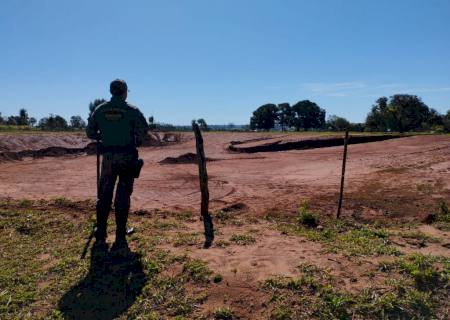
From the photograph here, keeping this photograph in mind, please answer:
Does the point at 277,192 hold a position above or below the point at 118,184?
below

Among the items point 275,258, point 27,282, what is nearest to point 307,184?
point 275,258

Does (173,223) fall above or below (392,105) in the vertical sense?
below

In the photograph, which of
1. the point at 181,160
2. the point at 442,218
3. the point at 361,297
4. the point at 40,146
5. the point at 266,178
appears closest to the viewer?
the point at 361,297

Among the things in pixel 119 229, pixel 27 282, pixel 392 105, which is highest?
pixel 392 105

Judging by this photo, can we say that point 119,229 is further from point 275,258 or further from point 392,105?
point 392,105

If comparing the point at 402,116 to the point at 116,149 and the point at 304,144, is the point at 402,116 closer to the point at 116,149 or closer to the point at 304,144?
the point at 304,144

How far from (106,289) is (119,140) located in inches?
73.4

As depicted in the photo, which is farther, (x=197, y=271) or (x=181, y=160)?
(x=181, y=160)

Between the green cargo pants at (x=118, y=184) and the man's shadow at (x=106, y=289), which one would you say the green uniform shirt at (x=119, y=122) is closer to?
the green cargo pants at (x=118, y=184)

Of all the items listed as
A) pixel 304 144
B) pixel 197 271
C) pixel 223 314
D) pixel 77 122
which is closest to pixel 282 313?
pixel 223 314

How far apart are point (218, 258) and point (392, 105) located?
47.8 meters

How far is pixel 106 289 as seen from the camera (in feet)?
14.8

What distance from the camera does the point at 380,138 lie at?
2184 centimetres

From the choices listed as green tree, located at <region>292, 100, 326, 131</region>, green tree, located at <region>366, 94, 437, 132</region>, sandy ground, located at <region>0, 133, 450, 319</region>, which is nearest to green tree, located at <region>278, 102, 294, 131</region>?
green tree, located at <region>292, 100, 326, 131</region>
